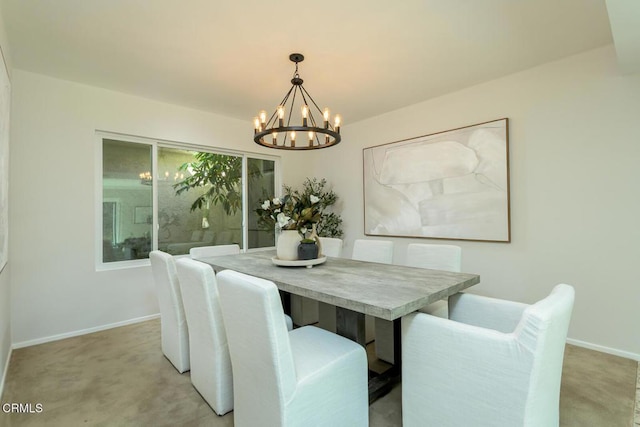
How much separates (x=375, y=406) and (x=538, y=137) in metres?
2.84

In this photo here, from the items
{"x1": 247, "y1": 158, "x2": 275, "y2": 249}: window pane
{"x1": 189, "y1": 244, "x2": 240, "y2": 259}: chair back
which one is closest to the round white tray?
{"x1": 189, "y1": 244, "x2": 240, "y2": 259}: chair back

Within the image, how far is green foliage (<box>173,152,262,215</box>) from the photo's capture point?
13.3 feet

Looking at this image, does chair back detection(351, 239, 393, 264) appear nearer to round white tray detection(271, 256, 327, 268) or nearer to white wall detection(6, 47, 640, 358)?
round white tray detection(271, 256, 327, 268)

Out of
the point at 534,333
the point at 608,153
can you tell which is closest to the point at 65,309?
the point at 534,333

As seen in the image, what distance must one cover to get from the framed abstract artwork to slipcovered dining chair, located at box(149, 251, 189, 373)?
2.81m

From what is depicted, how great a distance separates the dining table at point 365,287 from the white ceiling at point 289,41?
1.79 meters

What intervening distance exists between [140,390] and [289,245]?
1.43 metres

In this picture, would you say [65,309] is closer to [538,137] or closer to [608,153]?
[538,137]

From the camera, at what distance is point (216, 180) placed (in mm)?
4305

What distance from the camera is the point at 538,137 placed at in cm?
293

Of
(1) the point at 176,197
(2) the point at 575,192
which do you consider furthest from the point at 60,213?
(2) the point at 575,192

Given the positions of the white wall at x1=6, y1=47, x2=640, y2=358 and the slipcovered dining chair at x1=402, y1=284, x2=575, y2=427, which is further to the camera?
the white wall at x1=6, y1=47, x2=640, y2=358

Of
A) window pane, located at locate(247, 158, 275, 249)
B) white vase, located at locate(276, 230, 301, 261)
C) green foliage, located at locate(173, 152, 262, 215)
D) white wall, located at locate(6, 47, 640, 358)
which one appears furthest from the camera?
window pane, located at locate(247, 158, 275, 249)

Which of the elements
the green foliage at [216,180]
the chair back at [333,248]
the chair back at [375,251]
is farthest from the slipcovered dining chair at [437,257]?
the green foliage at [216,180]
